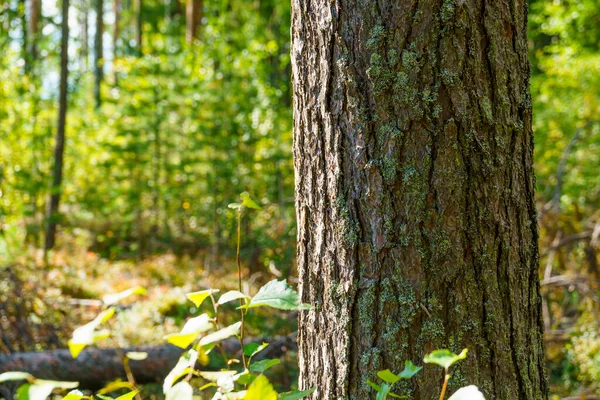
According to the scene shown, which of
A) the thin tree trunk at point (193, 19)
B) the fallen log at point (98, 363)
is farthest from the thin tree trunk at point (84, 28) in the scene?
the fallen log at point (98, 363)

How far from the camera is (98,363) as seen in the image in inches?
159

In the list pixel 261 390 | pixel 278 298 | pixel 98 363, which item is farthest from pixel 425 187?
pixel 98 363

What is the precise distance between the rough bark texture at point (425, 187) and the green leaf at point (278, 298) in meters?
0.27

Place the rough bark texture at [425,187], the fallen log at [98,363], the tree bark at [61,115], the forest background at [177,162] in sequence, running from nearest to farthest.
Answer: the rough bark texture at [425,187], the fallen log at [98,363], the forest background at [177,162], the tree bark at [61,115]

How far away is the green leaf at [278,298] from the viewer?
1007 mm

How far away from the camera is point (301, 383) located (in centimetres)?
145

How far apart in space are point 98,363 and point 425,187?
3.54m

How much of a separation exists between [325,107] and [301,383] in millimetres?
730

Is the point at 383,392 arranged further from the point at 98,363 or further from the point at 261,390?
the point at 98,363

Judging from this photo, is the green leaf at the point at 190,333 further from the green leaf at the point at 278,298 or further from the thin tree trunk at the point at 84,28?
the thin tree trunk at the point at 84,28

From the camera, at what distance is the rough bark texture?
123 centimetres

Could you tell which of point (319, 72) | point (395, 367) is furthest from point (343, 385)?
point (319, 72)

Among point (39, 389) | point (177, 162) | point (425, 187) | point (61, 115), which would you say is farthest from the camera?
point (177, 162)

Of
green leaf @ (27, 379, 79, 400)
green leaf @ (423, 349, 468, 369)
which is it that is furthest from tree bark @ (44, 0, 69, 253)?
green leaf @ (423, 349, 468, 369)
